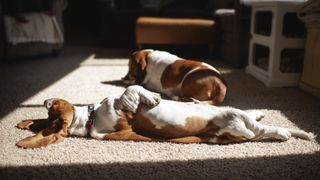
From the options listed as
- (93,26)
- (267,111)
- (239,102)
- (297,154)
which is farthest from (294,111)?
(93,26)

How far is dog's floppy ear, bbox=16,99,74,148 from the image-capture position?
1202 mm

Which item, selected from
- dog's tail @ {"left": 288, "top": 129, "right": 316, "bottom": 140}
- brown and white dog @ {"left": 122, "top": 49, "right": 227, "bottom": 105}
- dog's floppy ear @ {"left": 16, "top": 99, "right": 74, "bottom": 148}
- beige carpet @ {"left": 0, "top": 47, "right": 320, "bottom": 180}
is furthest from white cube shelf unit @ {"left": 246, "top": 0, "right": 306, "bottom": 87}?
dog's floppy ear @ {"left": 16, "top": 99, "right": 74, "bottom": 148}

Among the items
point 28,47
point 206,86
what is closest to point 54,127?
point 206,86

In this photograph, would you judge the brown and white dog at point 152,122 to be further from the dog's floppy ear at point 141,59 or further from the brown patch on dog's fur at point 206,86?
the dog's floppy ear at point 141,59

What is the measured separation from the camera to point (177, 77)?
182 cm

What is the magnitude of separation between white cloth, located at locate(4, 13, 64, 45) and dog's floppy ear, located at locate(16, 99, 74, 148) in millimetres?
1841

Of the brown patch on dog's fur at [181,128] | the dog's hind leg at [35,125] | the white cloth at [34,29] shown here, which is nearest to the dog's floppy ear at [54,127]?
the dog's hind leg at [35,125]

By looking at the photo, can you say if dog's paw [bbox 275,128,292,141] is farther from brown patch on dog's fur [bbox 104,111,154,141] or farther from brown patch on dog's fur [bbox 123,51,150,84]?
brown patch on dog's fur [bbox 123,51,150,84]

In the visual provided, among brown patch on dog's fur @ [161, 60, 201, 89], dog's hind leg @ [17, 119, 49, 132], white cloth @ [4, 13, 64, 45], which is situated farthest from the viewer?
white cloth @ [4, 13, 64, 45]

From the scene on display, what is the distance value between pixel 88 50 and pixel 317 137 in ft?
9.98

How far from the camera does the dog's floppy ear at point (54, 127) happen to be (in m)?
1.20

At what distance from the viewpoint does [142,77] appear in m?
2.10

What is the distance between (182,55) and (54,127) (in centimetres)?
243

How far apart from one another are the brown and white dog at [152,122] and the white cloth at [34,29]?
72.6 inches
